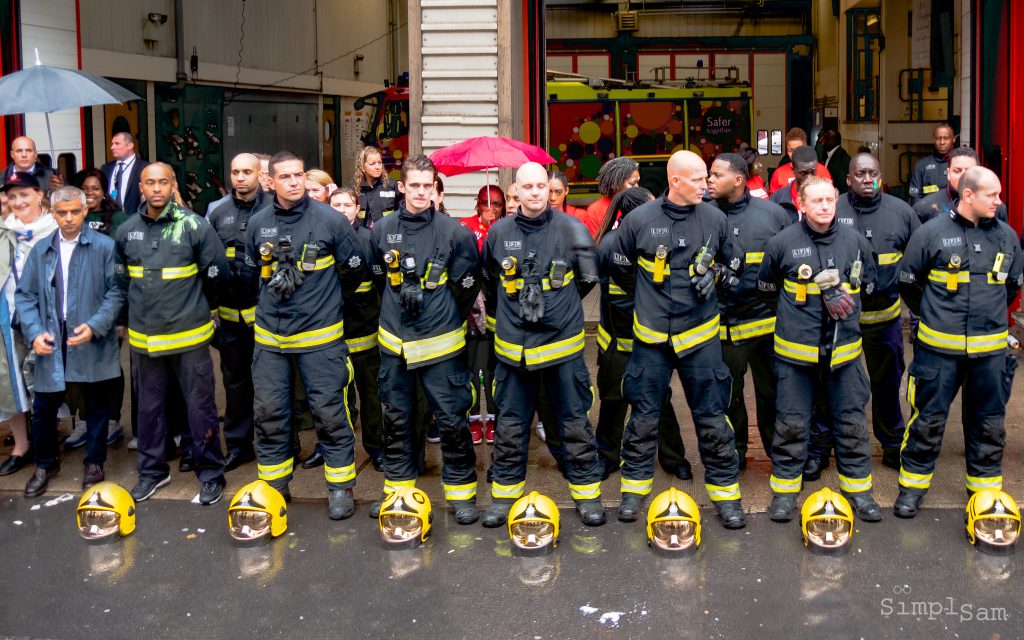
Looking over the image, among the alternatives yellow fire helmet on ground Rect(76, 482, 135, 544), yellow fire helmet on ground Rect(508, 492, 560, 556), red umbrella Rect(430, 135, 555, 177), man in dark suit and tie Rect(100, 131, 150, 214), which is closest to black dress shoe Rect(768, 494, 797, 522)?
yellow fire helmet on ground Rect(508, 492, 560, 556)

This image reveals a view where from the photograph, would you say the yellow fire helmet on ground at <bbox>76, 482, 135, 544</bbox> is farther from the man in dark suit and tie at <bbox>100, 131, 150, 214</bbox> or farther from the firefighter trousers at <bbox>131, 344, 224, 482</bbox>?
the man in dark suit and tie at <bbox>100, 131, 150, 214</bbox>

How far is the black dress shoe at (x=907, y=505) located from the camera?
6172 mm

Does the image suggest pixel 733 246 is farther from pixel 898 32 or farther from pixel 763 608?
pixel 898 32

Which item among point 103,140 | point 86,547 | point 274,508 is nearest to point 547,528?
point 274,508

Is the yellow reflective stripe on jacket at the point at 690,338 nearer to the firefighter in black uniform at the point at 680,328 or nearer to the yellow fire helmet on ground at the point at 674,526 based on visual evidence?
the firefighter in black uniform at the point at 680,328

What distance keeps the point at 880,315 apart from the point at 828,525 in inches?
64.2

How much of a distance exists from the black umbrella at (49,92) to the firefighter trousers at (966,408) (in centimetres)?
537

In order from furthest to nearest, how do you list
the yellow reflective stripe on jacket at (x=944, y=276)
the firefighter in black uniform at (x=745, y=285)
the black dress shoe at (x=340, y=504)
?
the firefighter in black uniform at (x=745, y=285) < the black dress shoe at (x=340, y=504) < the yellow reflective stripe on jacket at (x=944, y=276)

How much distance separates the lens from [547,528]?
19.2 feet

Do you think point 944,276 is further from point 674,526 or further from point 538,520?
point 538,520

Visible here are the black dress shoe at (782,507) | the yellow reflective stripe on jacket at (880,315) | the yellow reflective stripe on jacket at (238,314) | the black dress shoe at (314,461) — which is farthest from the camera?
the black dress shoe at (314,461)

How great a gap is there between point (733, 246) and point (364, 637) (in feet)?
9.15

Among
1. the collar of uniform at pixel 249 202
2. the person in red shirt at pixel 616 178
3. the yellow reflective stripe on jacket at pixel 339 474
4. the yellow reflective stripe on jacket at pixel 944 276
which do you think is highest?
the person in red shirt at pixel 616 178

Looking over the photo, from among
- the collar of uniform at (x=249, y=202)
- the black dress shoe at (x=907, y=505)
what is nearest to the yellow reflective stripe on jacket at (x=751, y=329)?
the black dress shoe at (x=907, y=505)
